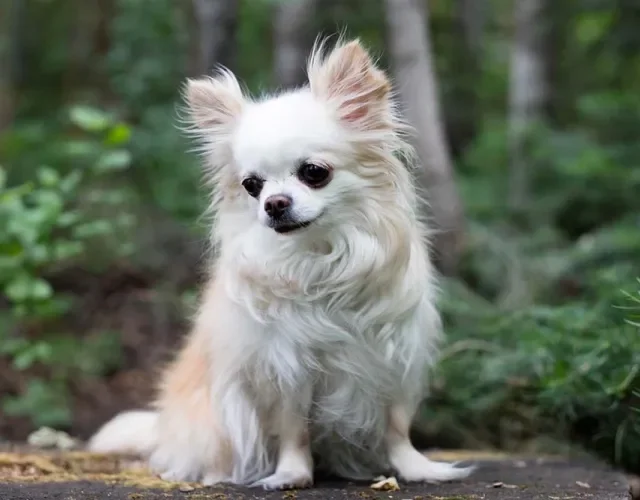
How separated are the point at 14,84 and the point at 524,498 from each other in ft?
28.4

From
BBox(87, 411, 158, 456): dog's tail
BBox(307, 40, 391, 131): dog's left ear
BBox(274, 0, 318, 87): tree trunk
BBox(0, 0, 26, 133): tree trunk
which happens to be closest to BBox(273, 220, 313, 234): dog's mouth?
BBox(307, 40, 391, 131): dog's left ear

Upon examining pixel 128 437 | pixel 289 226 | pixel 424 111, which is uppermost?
pixel 424 111

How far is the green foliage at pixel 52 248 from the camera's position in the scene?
14.5 ft

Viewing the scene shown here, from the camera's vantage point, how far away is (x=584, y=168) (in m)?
6.89

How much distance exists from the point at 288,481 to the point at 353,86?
1.53 m

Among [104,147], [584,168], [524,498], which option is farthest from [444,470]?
[584,168]

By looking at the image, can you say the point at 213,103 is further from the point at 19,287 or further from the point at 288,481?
the point at 19,287

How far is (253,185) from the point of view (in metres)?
2.97

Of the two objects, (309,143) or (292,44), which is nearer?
(309,143)

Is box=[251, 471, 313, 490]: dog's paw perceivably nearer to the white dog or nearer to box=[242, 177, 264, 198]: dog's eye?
the white dog

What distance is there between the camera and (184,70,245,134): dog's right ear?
3.16 m

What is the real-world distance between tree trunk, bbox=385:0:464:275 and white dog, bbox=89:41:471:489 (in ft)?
8.77

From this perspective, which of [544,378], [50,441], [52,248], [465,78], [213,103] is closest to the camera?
[213,103]

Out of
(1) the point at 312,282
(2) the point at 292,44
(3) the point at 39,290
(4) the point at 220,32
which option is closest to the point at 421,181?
(2) the point at 292,44
